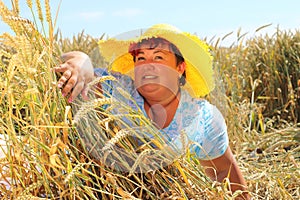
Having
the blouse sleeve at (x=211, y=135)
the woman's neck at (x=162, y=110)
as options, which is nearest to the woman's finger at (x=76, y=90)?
the woman's neck at (x=162, y=110)

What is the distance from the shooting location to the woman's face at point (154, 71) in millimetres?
1589

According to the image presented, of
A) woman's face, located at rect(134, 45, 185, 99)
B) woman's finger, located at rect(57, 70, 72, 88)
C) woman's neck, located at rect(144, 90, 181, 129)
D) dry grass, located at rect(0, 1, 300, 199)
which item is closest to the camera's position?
dry grass, located at rect(0, 1, 300, 199)

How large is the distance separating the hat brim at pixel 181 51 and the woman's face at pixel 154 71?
0.15 ft

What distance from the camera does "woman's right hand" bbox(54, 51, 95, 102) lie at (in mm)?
1263

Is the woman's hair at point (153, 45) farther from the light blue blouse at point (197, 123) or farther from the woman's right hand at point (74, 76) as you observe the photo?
the woman's right hand at point (74, 76)

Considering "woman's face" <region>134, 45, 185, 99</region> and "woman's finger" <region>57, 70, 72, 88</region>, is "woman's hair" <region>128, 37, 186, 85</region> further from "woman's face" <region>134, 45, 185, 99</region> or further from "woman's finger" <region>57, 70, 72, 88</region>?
"woman's finger" <region>57, 70, 72, 88</region>

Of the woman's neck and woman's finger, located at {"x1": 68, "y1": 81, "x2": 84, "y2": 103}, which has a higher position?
woman's finger, located at {"x1": 68, "y1": 81, "x2": 84, "y2": 103}

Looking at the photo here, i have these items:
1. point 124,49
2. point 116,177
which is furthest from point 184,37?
point 116,177

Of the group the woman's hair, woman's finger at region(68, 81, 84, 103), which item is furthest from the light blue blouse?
woman's finger at region(68, 81, 84, 103)

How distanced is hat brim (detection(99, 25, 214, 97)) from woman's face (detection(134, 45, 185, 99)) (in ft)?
0.15

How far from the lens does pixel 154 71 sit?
5.24ft

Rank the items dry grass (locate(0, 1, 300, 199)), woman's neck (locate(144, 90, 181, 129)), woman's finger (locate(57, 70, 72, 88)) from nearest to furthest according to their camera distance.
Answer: dry grass (locate(0, 1, 300, 199)) < woman's finger (locate(57, 70, 72, 88)) < woman's neck (locate(144, 90, 181, 129))

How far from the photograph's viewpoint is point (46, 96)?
1.13 meters

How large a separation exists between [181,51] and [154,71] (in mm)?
166
